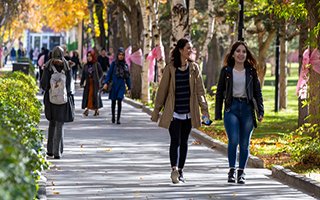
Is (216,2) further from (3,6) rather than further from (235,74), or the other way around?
(235,74)

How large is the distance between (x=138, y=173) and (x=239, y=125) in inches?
71.9

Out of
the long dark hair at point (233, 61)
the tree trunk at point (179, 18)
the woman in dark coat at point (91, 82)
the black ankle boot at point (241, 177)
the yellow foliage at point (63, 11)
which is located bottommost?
the black ankle boot at point (241, 177)

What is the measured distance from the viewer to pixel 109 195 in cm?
1187

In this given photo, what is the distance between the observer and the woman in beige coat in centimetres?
1322

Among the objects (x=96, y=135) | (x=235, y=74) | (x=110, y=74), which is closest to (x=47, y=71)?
(x=235, y=74)

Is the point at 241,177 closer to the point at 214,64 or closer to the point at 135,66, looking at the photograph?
the point at 135,66

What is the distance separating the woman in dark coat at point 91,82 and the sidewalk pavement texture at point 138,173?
11.9 ft

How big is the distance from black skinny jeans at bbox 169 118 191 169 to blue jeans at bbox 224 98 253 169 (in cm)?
56

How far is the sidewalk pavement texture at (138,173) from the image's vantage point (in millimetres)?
12141

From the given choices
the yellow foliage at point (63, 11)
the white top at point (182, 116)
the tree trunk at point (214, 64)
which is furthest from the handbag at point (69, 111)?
the yellow foliage at point (63, 11)

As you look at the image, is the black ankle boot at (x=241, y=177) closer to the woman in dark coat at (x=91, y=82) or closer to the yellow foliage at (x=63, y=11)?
the woman in dark coat at (x=91, y=82)

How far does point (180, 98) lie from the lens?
13328mm

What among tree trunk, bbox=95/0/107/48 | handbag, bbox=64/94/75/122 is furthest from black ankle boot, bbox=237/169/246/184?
tree trunk, bbox=95/0/107/48

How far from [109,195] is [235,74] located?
2653mm
